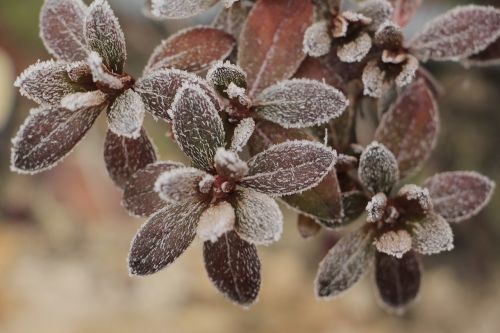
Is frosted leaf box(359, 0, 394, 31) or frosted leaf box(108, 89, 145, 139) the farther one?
frosted leaf box(359, 0, 394, 31)

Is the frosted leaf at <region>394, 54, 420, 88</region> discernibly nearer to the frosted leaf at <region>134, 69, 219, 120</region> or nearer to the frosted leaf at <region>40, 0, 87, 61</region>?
the frosted leaf at <region>134, 69, 219, 120</region>

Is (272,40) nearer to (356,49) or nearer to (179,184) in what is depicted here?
(356,49)

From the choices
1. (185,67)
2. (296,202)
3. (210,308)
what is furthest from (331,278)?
(210,308)

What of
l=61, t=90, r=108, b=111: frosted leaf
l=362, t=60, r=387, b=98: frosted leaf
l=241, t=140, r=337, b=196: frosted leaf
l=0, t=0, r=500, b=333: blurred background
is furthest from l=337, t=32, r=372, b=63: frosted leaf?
l=0, t=0, r=500, b=333: blurred background

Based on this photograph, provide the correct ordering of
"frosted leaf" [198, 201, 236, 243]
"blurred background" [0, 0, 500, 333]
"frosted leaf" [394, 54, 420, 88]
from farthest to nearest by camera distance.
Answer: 1. "blurred background" [0, 0, 500, 333]
2. "frosted leaf" [394, 54, 420, 88]
3. "frosted leaf" [198, 201, 236, 243]

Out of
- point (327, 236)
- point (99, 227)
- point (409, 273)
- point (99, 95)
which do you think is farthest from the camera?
point (99, 227)

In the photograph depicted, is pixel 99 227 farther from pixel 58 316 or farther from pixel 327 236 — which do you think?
pixel 327 236

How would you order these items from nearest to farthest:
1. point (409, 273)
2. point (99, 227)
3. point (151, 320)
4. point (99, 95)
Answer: point (99, 95), point (409, 273), point (151, 320), point (99, 227)
